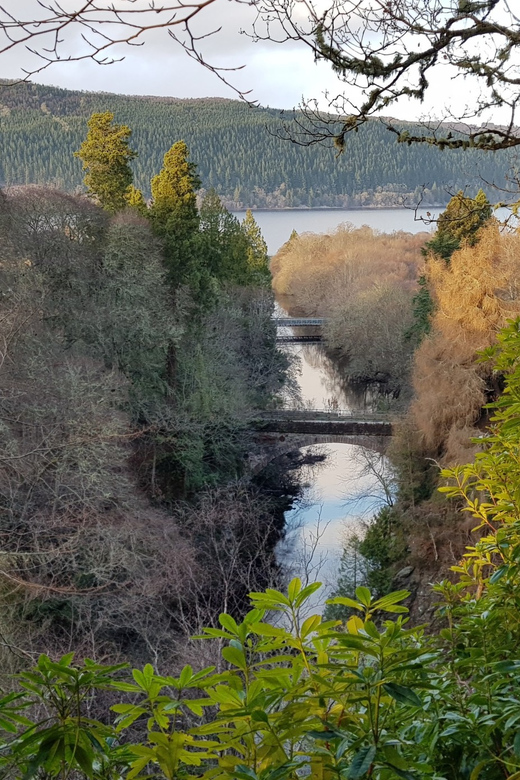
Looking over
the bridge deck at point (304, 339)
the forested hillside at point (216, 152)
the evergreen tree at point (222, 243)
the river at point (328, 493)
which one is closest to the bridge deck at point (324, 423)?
the river at point (328, 493)

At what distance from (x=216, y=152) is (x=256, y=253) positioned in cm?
1539

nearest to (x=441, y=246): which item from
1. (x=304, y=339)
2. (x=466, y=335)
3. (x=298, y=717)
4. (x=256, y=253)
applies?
(x=466, y=335)

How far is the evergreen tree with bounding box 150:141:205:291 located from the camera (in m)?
18.2

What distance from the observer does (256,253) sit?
28.5 meters

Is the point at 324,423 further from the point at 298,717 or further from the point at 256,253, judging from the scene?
the point at 298,717

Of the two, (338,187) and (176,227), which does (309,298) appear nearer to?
(338,187)

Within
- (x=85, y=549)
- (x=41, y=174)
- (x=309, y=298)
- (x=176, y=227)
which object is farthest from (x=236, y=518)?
(x=309, y=298)

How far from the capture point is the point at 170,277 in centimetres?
1833

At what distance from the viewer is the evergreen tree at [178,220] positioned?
18.2 m

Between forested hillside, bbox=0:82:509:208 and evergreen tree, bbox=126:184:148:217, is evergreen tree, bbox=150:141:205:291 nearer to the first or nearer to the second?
evergreen tree, bbox=126:184:148:217

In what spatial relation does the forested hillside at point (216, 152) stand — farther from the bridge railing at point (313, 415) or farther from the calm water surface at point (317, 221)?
the bridge railing at point (313, 415)

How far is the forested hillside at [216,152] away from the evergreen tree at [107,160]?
30.1 ft

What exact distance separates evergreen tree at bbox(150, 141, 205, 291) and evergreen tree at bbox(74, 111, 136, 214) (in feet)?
2.87

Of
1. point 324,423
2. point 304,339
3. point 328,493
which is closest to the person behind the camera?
point 328,493
